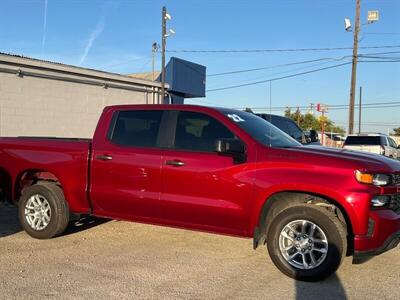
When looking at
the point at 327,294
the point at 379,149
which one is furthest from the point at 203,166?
the point at 379,149

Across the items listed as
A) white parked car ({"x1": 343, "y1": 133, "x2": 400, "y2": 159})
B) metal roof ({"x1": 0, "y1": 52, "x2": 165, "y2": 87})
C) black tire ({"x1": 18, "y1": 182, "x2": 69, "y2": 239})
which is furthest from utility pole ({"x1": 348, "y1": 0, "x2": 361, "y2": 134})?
black tire ({"x1": 18, "y1": 182, "x2": 69, "y2": 239})

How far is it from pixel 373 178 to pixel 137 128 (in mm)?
2984


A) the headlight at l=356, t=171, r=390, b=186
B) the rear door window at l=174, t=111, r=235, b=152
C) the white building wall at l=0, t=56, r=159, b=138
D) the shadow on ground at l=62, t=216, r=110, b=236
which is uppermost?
the white building wall at l=0, t=56, r=159, b=138

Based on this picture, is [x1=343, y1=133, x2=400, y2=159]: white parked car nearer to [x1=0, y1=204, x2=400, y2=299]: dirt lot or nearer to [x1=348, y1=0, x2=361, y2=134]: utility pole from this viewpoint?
[x1=348, y1=0, x2=361, y2=134]: utility pole

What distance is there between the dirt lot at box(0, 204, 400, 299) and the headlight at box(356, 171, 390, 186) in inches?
41.8

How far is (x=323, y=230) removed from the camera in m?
5.19

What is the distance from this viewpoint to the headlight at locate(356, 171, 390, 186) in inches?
197

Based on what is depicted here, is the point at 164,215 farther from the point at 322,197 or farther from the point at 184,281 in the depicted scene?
the point at 322,197

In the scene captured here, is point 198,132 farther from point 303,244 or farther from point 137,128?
point 303,244

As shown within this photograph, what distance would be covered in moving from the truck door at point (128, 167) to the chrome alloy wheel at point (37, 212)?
0.81 metres

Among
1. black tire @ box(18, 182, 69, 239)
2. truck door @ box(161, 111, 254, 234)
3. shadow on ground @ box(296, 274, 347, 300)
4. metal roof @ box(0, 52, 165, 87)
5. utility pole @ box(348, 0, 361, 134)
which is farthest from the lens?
utility pole @ box(348, 0, 361, 134)

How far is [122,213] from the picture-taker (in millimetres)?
6379

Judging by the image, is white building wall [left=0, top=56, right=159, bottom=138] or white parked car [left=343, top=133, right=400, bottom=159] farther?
white parked car [left=343, top=133, right=400, bottom=159]

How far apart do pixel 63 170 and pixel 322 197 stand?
346 cm
